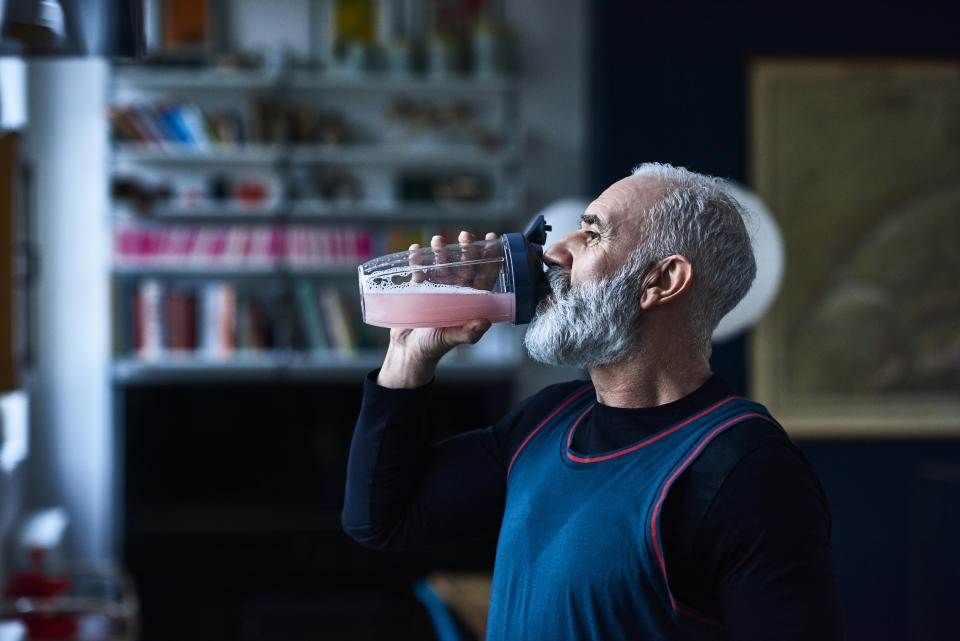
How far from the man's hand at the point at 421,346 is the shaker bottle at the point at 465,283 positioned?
0.01 metres

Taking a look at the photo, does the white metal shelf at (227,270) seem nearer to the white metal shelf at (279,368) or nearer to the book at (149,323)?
the book at (149,323)

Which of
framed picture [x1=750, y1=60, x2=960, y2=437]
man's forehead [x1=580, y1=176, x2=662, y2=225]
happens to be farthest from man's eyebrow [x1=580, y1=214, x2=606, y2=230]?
framed picture [x1=750, y1=60, x2=960, y2=437]

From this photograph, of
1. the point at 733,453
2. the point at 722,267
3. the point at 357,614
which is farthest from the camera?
the point at 357,614

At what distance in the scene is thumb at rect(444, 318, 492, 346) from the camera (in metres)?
1.21

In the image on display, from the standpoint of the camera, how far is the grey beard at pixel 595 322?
116 cm

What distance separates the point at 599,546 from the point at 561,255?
1.19ft

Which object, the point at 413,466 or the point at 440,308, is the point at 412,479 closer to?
the point at 413,466

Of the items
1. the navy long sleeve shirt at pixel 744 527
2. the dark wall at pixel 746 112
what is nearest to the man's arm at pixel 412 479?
the navy long sleeve shirt at pixel 744 527

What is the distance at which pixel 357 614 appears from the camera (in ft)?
12.9

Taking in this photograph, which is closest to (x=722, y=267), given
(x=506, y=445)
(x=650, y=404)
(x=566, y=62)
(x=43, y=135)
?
(x=650, y=404)

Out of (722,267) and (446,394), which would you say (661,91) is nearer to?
(446,394)

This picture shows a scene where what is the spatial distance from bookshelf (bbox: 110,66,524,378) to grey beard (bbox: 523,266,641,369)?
310 cm

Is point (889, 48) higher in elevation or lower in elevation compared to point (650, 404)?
higher

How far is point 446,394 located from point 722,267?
3.24 meters
